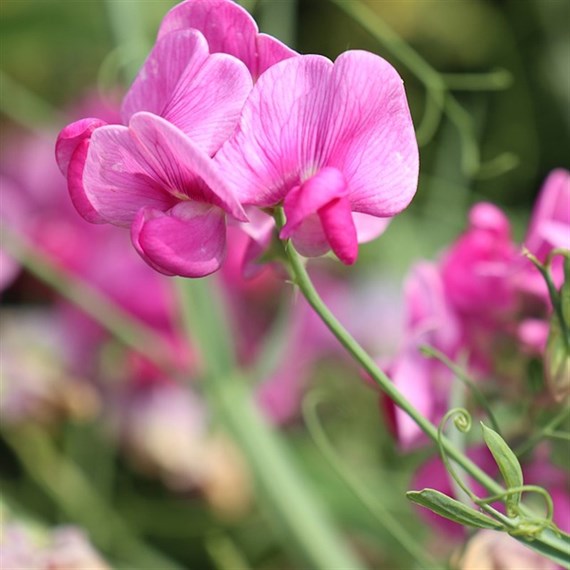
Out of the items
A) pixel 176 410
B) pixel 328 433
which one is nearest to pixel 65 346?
pixel 176 410

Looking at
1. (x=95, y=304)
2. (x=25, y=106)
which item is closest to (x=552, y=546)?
(x=95, y=304)

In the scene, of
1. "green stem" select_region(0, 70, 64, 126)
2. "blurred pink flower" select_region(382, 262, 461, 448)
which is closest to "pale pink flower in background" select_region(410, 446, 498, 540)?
"blurred pink flower" select_region(382, 262, 461, 448)

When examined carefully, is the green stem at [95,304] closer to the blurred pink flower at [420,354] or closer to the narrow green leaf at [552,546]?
the blurred pink flower at [420,354]

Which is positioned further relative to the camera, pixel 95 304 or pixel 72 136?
pixel 95 304

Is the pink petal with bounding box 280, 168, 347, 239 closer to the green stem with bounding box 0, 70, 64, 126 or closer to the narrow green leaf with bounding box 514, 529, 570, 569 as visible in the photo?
the narrow green leaf with bounding box 514, 529, 570, 569

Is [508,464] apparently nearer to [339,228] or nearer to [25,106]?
[339,228]

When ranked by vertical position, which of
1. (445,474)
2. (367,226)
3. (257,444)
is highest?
(367,226)
